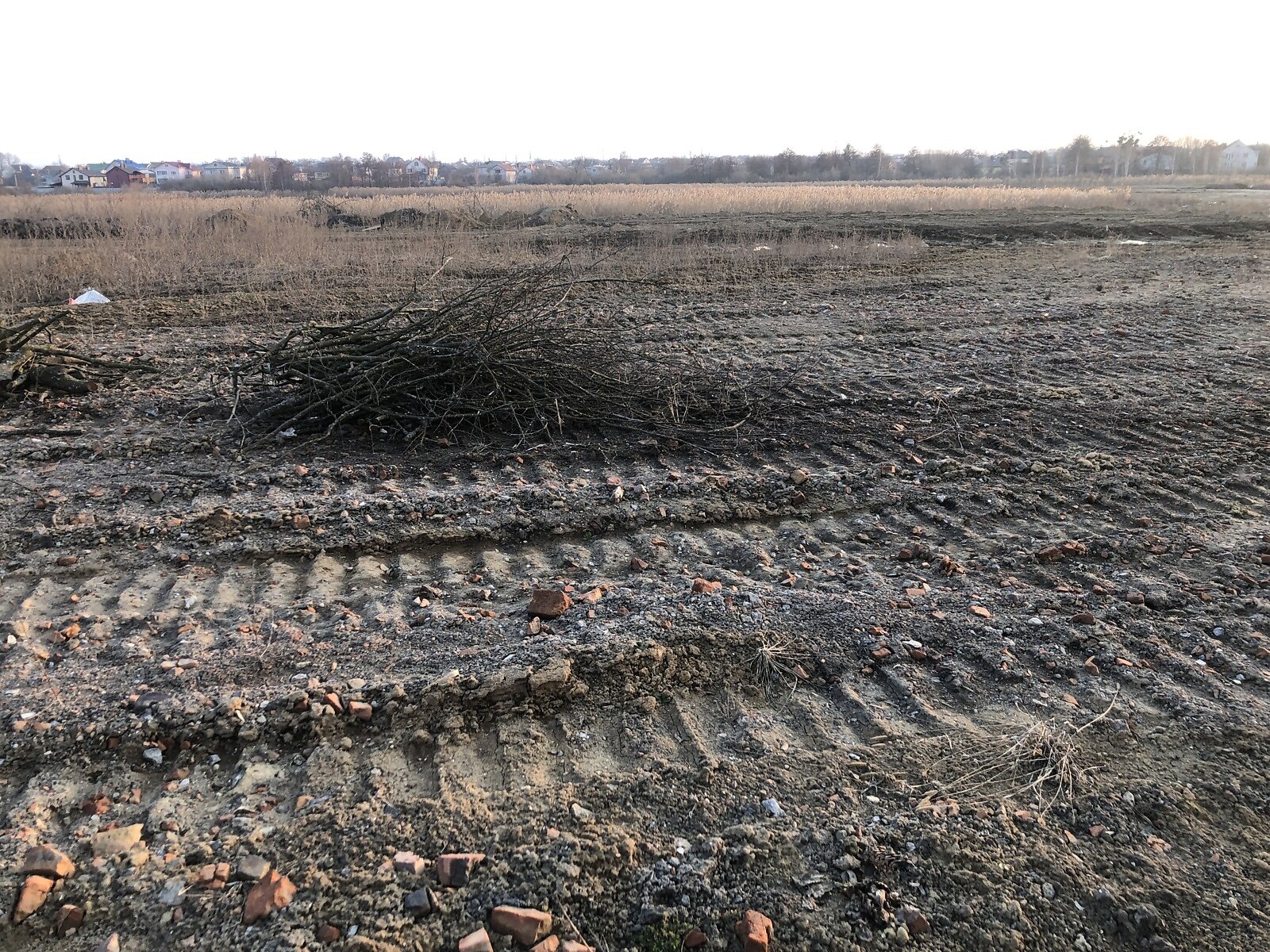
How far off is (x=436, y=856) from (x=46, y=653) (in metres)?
1.91

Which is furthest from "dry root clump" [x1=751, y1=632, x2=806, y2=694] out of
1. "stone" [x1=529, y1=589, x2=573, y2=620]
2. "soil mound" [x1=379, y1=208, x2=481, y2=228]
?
"soil mound" [x1=379, y1=208, x2=481, y2=228]

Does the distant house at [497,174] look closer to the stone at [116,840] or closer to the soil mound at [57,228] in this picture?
the soil mound at [57,228]

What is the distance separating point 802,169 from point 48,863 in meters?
78.3

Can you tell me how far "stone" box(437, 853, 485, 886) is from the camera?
2104 millimetres

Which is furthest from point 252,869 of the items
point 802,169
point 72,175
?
point 72,175

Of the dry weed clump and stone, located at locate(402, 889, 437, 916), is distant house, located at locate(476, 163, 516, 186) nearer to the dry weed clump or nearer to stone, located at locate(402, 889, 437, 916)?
the dry weed clump

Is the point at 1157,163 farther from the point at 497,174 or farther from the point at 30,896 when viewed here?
the point at 30,896

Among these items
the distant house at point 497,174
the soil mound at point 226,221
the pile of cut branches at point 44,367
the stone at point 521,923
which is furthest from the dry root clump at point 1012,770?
the distant house at point 497,174

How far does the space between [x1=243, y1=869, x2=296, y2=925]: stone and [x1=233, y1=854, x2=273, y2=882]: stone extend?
2 cm

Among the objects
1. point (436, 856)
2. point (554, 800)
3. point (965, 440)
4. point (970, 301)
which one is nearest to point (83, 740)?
point (436, 856)

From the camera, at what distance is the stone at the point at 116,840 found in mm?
2199

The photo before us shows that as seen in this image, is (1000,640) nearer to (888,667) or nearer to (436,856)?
(888,667)

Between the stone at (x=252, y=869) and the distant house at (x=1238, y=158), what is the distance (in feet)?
355

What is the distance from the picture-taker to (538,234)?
57.1ft
